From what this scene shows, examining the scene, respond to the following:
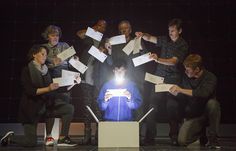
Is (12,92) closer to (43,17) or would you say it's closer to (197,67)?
(43,17)

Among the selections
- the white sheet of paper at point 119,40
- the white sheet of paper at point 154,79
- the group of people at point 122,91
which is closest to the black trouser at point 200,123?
the group of people at point 122,91

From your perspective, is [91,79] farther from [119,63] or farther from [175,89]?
[175,89]

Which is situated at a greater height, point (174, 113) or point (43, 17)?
point (43, 17)

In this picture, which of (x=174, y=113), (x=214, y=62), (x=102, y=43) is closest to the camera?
(x=174, y=113)

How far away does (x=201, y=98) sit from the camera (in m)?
4.43

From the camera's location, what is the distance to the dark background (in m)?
5.72

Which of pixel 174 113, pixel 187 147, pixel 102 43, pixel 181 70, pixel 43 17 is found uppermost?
pixel 43 17

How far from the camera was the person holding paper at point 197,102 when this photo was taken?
434 cm

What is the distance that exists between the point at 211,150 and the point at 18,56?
3.06 m

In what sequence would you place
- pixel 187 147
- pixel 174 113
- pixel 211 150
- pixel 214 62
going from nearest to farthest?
pixel 211 150 < pixel 187 147 < pixel 174 113 < pixel 214 62

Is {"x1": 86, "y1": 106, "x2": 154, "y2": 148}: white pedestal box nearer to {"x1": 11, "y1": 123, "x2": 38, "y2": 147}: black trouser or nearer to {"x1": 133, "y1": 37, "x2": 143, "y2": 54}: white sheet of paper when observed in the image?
{"x1": 11, "y1": 123, "x2": 38, "y2": 147}: black trouser

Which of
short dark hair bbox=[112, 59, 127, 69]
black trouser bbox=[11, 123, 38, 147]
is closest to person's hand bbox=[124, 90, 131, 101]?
short dark hair bbox=[112, 59, 127, 69]

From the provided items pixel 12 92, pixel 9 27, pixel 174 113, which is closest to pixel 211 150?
pixel 174 113

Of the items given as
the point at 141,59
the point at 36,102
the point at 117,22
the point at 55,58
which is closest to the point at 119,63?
the point at 141,59
